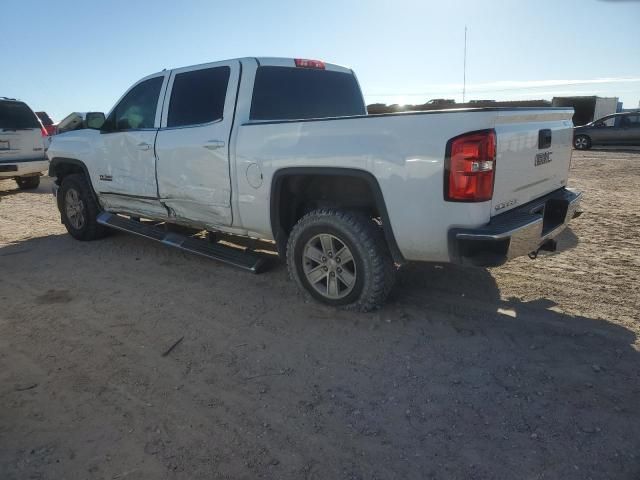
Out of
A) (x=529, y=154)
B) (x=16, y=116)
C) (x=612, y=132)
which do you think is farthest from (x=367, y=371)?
(x=612, y=132)

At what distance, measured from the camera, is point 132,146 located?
17.2 feet

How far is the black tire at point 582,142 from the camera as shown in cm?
1893

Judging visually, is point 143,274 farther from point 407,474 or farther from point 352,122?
point 407,474

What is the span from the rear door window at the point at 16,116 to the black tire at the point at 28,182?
4.72 feet

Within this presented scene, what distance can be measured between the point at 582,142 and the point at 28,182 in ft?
61.7

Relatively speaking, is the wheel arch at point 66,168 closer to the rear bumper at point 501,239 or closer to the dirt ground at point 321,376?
the dirt ground at point 321,376

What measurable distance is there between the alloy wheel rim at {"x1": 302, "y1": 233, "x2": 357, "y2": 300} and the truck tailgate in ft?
3.93

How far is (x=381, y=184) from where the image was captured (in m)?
3.37

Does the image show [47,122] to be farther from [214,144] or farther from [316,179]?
[316,179]

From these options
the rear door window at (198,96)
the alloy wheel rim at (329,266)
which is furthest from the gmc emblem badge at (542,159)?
the rear door window at (198,96)

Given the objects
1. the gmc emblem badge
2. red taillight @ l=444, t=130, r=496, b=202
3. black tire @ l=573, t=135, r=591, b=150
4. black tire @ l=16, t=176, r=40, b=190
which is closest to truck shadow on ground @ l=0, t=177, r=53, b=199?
black tire @ l=16, t=176, r=40, b=190

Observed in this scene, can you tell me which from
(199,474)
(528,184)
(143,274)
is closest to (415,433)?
(199,474)

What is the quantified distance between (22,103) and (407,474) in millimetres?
11619

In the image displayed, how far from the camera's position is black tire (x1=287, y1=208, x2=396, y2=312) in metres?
3.65
